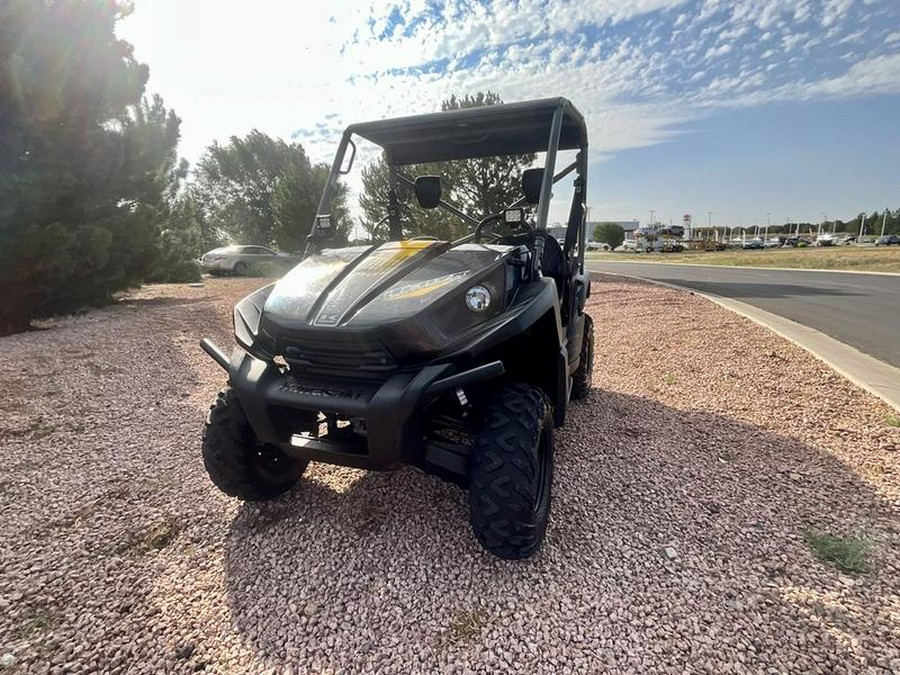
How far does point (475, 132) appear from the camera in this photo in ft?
9.80

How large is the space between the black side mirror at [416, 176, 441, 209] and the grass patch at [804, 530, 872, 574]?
2.50m

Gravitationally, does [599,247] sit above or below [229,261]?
below

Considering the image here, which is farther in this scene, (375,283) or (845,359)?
(845,359)

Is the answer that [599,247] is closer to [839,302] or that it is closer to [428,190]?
[839,302]

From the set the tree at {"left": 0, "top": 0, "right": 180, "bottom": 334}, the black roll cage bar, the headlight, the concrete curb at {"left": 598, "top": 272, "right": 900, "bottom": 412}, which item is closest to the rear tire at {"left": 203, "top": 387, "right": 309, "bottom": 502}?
the black roll cage bar

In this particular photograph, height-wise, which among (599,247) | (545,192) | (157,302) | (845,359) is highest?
(545,192)

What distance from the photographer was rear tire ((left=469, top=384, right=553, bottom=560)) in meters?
1.82

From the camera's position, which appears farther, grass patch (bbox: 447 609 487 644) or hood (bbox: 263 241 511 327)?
hood (bbox: 263 241 511 327)

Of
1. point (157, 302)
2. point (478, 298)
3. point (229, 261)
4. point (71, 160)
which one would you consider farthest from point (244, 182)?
point (478, 298)

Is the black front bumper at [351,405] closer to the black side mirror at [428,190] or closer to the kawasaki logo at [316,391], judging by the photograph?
the kawasaki logo at [316,391]

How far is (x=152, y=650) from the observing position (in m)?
1.66

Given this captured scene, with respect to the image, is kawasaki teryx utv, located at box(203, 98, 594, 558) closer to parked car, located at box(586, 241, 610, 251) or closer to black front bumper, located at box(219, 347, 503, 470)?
black front bumper, located at box(219, 347, 503, 470)

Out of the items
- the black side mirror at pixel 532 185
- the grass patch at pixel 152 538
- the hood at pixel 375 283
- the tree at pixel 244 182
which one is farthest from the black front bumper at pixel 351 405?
the tree at pixel 244 182

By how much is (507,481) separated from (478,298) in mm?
688
